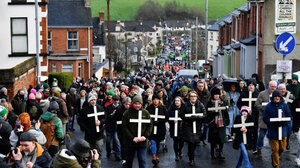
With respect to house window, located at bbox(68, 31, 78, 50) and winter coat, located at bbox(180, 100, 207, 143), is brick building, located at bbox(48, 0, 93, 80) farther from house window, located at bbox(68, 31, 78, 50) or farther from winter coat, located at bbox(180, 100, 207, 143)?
winter coat, located at bbox(180, 100, 207, 143)

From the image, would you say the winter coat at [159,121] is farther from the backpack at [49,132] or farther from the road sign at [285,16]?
the road sign at [285,16]

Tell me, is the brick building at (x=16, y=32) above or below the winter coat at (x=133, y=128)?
above

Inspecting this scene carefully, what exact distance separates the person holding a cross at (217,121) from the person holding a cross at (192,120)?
70 centimetres

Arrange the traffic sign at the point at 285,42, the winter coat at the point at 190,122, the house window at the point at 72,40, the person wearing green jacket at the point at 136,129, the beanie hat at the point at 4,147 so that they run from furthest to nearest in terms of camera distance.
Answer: the house window at the point at 72,40 < the traffic sign at the point at 285,42 < the winter coat at the point at 190,122 < the person wearing green jacket at the point at 136,129 < the beanie hat at the point at 4,147

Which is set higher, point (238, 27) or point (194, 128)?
point (238, 27)

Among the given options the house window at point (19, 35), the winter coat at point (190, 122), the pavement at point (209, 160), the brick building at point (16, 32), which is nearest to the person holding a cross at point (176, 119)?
the winter coat at point (190, 122)

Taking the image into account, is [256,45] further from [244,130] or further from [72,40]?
[244,130]

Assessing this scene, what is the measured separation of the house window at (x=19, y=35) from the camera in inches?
1158

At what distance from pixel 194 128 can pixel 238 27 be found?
35028 mm

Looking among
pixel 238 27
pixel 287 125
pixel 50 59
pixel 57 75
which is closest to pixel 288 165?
pixel 287 125

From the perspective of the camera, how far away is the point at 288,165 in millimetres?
13398

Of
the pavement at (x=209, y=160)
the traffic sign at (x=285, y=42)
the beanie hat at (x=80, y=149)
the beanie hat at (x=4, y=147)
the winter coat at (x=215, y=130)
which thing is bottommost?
the pavement at (x=209, y=160)

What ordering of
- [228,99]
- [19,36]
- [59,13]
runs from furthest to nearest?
[59,13], [19,36], [228,99]

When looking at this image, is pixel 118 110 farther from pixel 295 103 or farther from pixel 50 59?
pixel 50 59
